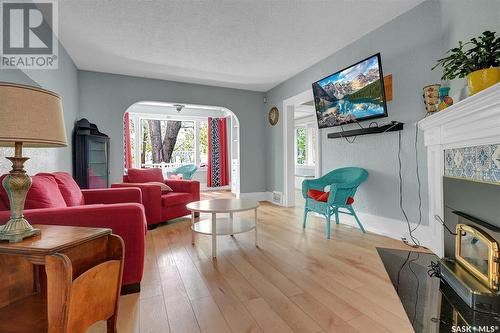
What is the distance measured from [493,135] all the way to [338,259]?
1.51 metres

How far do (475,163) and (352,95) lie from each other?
1925 millimetres

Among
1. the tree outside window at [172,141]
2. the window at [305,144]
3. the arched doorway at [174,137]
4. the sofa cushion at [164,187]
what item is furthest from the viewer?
the window at [305,144]

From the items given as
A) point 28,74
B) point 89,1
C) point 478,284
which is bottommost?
point 478,284

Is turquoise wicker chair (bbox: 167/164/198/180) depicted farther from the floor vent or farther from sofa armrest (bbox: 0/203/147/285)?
sofa armrest (bbox: 0/203/147/285)

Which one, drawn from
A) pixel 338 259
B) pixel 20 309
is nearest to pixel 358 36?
pixel 338 259

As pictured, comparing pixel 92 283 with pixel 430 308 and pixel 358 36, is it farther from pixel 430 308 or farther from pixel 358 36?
pixel 358 36

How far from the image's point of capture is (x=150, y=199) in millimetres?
3412

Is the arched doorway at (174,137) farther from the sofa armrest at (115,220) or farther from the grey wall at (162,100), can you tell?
the sofa armrest at (115,220)

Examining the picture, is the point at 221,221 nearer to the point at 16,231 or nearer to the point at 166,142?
the point at 16,231

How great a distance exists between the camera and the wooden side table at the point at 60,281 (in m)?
0.96

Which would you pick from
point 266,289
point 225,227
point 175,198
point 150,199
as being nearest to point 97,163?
point 150,199

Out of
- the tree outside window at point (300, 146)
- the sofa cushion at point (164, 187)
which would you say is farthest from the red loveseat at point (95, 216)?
the tree outside window at point (300, 146)

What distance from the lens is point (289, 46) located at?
3.45 meters

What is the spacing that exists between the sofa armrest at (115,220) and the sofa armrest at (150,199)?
1698 millimetres
